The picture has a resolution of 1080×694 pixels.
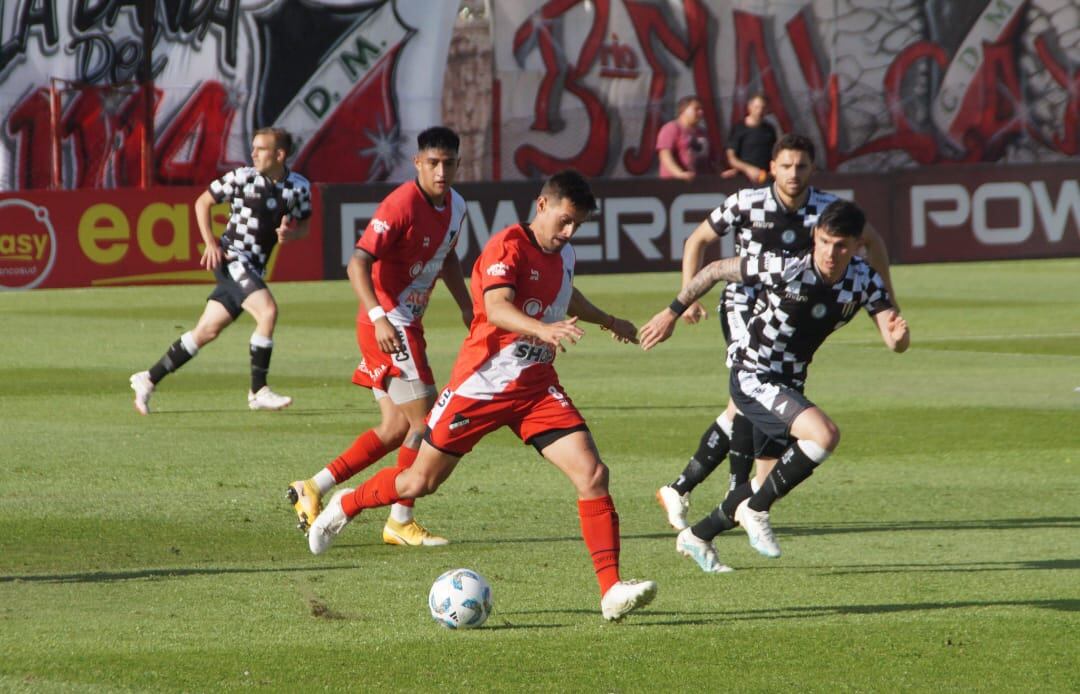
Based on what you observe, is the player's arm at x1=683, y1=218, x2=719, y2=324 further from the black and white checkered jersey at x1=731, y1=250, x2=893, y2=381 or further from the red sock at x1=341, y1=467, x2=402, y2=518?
the red sock at x1=341, y1=467, x2=402, y2=518

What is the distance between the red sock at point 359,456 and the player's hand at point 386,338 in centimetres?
83

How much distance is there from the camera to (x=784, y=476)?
7.93m

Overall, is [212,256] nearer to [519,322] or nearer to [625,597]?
[519,322]

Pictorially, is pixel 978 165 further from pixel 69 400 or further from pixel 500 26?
pixel 69 400

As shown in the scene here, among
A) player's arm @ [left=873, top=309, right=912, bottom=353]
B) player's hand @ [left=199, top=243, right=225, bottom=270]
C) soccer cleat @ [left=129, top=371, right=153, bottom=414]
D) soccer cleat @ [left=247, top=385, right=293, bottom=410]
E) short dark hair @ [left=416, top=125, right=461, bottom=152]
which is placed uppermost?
short dark hair @ [left=416, top=125, right=461, bottom=152]

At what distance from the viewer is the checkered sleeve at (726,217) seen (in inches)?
380

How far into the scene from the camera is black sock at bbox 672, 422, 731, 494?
925 cm

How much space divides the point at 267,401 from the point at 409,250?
5.05 m

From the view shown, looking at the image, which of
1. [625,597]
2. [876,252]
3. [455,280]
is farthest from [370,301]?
[876,252]

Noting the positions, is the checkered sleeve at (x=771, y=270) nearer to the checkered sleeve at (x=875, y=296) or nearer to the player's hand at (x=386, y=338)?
the checkered sleeve at (x=875, y=296)

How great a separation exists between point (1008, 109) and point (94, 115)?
55.4ft

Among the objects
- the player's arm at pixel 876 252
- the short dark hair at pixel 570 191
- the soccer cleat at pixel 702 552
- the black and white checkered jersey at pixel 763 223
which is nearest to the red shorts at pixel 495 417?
the short dark hair at pixel 570 191

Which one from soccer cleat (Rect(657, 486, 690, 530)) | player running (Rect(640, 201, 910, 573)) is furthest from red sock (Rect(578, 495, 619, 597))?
soccer cleat (Rect(657, 486, 690, 530))

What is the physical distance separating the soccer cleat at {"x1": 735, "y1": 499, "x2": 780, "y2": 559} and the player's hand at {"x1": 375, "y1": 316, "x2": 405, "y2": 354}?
1.77 m
